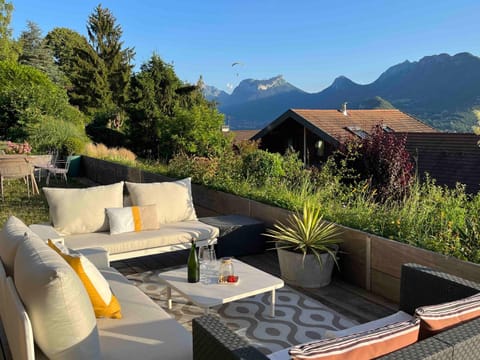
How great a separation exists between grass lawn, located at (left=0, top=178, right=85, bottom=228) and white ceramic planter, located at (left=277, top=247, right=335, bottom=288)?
4564 mm

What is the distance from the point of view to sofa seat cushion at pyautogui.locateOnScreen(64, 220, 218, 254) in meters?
4.03

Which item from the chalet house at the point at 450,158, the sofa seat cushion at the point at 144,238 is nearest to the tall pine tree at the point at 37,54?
the chalet house at the point at 450,158

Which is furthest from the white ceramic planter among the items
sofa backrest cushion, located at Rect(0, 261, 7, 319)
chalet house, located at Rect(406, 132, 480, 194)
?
chalet house, located at Rect(406, 132, 480, 194)

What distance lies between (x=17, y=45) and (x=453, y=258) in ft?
109

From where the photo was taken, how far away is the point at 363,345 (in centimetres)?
145

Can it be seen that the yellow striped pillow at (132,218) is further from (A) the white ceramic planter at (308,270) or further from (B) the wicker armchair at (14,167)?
(B) the wicker armchair at (14,167)

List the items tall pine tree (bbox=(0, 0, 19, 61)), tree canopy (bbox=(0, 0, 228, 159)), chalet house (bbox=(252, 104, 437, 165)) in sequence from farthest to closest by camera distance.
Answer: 1. tall pine tree (bbox=(0, 0, 19, 61))
2. chalet house (bbox=(252, 104, 437, 165))
3. tree canopy (bbox=(0, 0, 228, 159))

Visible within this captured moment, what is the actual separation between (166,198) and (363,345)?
12.3 ft

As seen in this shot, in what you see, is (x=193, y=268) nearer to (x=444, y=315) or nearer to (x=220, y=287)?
(x=220, y=287)

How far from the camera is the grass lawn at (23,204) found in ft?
22.3

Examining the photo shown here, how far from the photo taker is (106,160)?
10.9m

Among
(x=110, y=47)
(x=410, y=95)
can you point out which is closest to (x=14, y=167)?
(x=110, y=47)

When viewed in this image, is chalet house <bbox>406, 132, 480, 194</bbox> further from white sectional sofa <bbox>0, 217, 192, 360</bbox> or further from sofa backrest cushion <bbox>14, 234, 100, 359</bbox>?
sofa backrest cushion <bbox>14, 234, 100, 359</bbox>

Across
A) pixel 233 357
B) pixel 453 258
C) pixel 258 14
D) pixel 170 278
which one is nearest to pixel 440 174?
pixel 258 14
